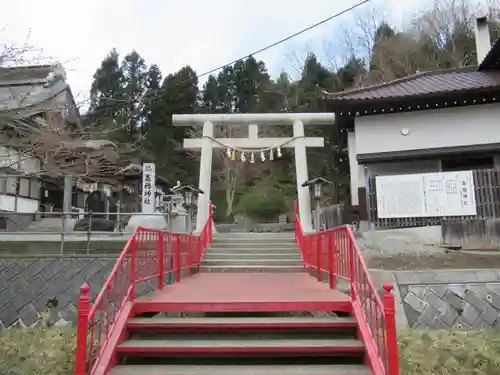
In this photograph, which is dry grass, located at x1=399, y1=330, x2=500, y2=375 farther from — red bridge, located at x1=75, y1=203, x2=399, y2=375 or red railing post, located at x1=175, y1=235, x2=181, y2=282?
red railing post, located at x1=175, y1=235, x2=181, y2=282

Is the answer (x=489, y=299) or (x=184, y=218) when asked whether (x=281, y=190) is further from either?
(x=489, y=299)

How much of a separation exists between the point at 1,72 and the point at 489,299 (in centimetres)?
901

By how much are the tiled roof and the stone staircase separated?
5819mm

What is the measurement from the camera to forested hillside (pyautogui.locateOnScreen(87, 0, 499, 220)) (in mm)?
30922

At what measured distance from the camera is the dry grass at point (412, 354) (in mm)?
4441

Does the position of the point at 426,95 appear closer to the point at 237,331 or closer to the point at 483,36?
the point at 483,36

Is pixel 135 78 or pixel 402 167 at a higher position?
pixel 135 78

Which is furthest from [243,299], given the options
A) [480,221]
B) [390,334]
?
[480,221]

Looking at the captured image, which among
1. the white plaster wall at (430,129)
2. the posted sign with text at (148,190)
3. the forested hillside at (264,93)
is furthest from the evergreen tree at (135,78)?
the white plaster wall at (430,129)

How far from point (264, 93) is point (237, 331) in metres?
35.7

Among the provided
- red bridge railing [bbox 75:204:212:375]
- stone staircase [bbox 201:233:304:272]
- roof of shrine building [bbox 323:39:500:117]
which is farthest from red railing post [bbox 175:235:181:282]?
roof of shrine building [bbox 323:39:500:117]

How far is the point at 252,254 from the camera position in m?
11.1

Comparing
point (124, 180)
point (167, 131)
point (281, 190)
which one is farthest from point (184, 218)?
point (167, 131)

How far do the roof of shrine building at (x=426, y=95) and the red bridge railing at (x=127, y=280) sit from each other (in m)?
7.99
